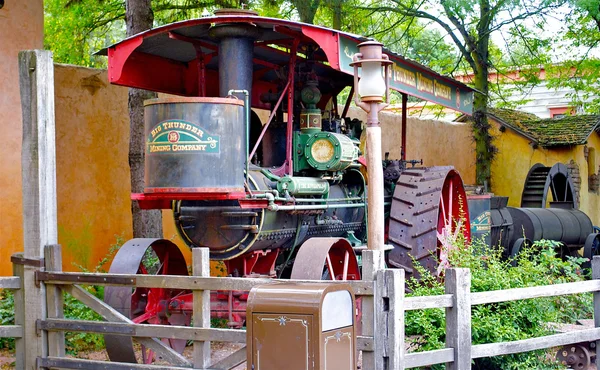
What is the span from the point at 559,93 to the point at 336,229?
75.1 feet

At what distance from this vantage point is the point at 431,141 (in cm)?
1894

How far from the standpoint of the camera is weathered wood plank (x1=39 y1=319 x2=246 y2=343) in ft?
19.4

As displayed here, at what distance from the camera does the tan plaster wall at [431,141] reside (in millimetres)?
17156

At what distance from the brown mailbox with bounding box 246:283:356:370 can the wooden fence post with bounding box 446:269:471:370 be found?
1.64 metres

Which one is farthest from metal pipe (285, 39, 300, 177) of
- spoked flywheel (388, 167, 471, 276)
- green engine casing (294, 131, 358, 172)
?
spoked flywheel (388, 167, 471, 276)

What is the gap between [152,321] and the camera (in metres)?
7.48

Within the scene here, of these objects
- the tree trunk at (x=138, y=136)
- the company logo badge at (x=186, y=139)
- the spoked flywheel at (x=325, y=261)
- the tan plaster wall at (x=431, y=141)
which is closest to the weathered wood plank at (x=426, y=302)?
the spoked flywheel at (x=325, y=261)

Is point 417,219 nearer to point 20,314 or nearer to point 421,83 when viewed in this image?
point 421,83

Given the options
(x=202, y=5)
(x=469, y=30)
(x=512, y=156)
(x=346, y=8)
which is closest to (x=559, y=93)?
(x=512, y=156)

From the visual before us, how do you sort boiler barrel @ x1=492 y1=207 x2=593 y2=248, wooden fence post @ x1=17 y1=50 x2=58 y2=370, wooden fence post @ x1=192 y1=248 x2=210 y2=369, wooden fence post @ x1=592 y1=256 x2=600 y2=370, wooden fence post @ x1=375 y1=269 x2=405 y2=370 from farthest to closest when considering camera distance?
1. boiler barrel @ x1=492 y1=207 x2=593 y2=248
2. wooden fence post @ x1=592 y1=256 x2=600 y2=370
3. wooden fence post @ x1=17 y1=50 x2=58 y2=370
4. wooden fence post @ x1=192 y1=248 x2=210 y2=369
5. wooden fence post @ x1=375 y1=269 x2=405 y2=370

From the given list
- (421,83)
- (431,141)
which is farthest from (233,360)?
(431,141)

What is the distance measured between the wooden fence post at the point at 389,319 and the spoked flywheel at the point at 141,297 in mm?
2180

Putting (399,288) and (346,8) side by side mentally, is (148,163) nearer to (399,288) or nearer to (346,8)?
(399,288)

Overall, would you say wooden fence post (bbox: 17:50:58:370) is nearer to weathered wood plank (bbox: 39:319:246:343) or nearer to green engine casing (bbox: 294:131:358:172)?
weathered wood plank (bbox: 39:319:246:343)
